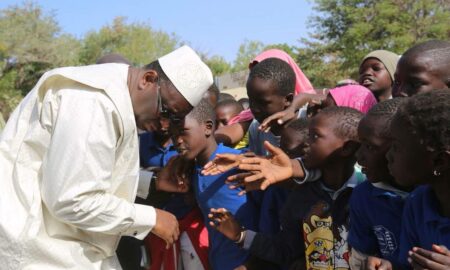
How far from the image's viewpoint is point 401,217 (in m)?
2.25

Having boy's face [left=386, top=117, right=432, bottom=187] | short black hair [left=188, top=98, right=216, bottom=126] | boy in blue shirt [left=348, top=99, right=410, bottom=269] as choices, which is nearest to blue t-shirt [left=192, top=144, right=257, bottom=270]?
short black hair [left=188, top=98, right=216, bottom=126]

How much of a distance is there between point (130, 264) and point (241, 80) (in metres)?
16.5

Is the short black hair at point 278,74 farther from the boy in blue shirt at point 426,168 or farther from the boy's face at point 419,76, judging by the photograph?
the boy in blue shirt at point 426,168

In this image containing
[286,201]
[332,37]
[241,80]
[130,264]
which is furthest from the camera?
[332,37]

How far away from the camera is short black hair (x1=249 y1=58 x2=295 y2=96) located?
3.50 metres

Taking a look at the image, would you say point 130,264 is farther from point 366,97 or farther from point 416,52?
Result: point 416,52

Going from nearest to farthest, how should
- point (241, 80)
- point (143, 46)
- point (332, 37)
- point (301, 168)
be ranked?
point (301, 168)
point (241, 80)
point (332, 37)
point (143, 46)

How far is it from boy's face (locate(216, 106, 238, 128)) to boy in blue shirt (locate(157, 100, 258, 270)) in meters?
1.68

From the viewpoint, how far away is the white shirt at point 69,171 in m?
2.12

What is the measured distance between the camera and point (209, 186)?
3178 millimetres

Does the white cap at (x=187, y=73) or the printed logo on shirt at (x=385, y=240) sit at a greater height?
the white cap at (x=187, y=73)

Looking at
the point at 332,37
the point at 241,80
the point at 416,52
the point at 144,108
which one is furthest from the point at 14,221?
the point at 332,37

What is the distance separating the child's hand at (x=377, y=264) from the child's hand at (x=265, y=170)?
55 centimetres

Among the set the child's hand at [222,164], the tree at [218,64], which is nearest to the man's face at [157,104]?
the child's hand at [222,164]
